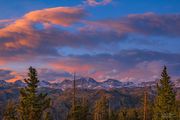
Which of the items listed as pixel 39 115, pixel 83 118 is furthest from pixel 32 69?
pixel 83 118

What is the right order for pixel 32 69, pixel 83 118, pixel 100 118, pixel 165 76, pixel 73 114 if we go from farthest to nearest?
pixel 100 118 < pixel 83 118 < pixel 73 114 < pixel 165 76 < pixel 32 69

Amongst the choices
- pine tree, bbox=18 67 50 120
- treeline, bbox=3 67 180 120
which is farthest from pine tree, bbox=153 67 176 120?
pine tree, bbox=18 67 50 120

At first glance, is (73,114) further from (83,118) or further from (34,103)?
(34,103)

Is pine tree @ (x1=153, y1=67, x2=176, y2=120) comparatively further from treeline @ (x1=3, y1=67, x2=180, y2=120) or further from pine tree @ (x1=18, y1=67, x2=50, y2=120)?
pine tree @ (x1=18, y1=67, x2=50, y2=120)

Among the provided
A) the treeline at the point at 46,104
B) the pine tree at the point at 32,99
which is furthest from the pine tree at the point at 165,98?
the pine tree at the point at 32,99

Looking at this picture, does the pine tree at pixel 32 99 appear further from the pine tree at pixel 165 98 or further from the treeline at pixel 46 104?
the pine tree at pixel 165 98

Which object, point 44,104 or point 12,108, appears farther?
point 12,108

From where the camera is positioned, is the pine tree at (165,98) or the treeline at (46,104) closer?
the treeline at (46,104)

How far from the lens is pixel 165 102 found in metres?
74.1

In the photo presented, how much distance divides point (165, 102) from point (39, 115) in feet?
96.2

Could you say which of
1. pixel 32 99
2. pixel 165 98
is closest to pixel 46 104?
pixel 32 99

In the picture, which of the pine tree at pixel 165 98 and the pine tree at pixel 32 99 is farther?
the pine tree at pixel 165 98

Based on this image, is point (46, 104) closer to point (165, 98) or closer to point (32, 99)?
point (32, 99)

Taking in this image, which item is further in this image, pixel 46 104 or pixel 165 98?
pixel 165 98
